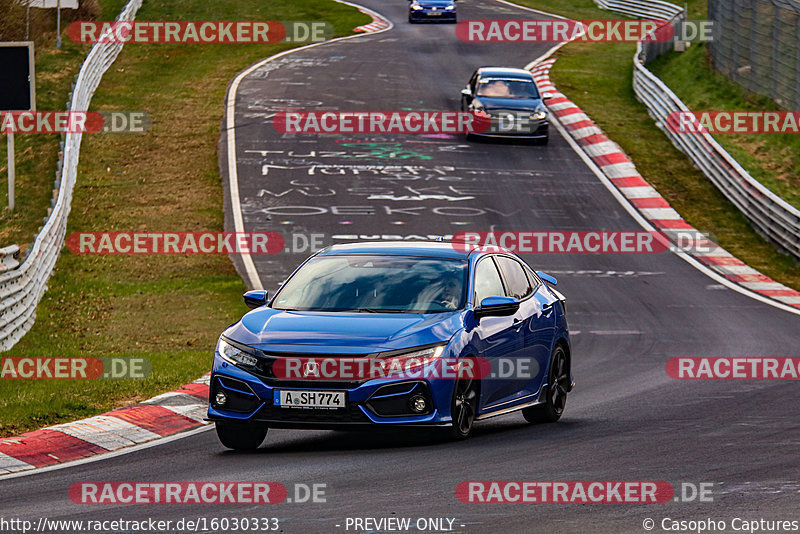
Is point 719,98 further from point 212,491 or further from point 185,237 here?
point 212,491

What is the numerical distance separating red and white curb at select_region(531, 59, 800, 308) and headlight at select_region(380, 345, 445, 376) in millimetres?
12799

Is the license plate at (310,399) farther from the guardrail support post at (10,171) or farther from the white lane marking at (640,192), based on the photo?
the white lane marking at (640,192)

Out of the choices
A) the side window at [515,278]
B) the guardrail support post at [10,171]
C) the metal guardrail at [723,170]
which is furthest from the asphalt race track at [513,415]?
the guardrail support post at [10,171]

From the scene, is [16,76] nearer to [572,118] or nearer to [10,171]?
[10,171]

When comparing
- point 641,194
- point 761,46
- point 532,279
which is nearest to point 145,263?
point 641,194

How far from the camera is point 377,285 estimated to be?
10.9 meters

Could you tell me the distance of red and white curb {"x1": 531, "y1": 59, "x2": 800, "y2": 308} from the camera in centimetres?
2320

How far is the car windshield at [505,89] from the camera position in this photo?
1357 inches

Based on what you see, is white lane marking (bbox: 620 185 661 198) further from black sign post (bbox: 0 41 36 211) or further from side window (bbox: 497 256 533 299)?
side window (bbox: 497 256 533 299)

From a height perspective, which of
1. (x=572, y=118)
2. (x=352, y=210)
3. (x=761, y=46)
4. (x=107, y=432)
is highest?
(x=107, y=432)

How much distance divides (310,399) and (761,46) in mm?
28326

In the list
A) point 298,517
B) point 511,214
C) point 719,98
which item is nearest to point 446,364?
point 298,517

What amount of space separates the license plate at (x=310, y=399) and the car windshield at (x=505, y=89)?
83.6 ft

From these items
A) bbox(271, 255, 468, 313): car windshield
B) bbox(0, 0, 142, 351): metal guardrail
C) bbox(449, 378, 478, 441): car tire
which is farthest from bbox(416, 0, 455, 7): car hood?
bbox(449, 378, 478, 441): car tire
